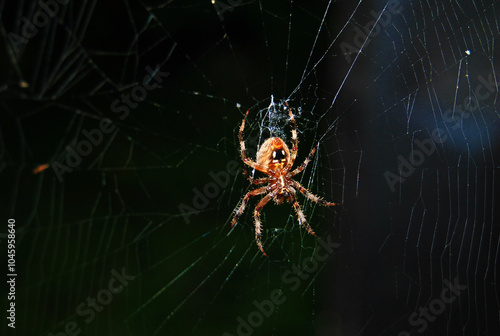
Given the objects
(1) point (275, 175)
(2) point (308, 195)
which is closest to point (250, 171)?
(1) point (275, 175)

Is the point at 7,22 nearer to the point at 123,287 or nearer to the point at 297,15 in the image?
the point at 123,287

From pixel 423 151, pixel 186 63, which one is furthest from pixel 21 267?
pixel 423 151

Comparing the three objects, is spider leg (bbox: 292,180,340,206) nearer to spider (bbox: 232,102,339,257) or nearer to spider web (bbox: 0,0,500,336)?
spider (bbox: 232,102,339,257)

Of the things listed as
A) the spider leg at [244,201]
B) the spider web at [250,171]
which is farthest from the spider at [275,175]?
the spider web at [250,171]

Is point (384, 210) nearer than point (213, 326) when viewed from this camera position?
No

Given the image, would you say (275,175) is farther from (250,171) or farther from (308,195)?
(308,195)

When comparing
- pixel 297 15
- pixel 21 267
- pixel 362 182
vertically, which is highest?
pixel 297 15
